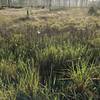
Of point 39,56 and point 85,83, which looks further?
point 39,56

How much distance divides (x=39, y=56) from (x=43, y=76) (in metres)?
0.76

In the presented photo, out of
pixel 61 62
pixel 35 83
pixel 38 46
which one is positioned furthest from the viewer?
pixel 38 46

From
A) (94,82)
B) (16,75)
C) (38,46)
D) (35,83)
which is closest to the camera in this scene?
(35,83)

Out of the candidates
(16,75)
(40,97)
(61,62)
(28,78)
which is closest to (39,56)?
(61,62)

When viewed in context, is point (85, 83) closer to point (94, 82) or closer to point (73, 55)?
point (94, 82)

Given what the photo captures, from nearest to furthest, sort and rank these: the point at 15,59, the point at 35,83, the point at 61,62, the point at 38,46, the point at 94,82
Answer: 1. the point at 35,83
2. the point at 94,82
3. the point at 61,62
4. the point at 15,59
5. the point at 38,46

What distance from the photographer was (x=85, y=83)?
12.8 feet

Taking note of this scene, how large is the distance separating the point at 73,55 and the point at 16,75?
117cm

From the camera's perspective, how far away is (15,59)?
17.5ft

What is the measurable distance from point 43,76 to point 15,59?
3.42 feet

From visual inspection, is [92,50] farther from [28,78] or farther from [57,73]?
[28,78]

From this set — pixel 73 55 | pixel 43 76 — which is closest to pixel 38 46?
pixel 73 55

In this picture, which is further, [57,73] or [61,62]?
[61,62]

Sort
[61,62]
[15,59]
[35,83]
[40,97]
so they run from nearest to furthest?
[40,97] → [35,83] → [61,62] → [15,59]
